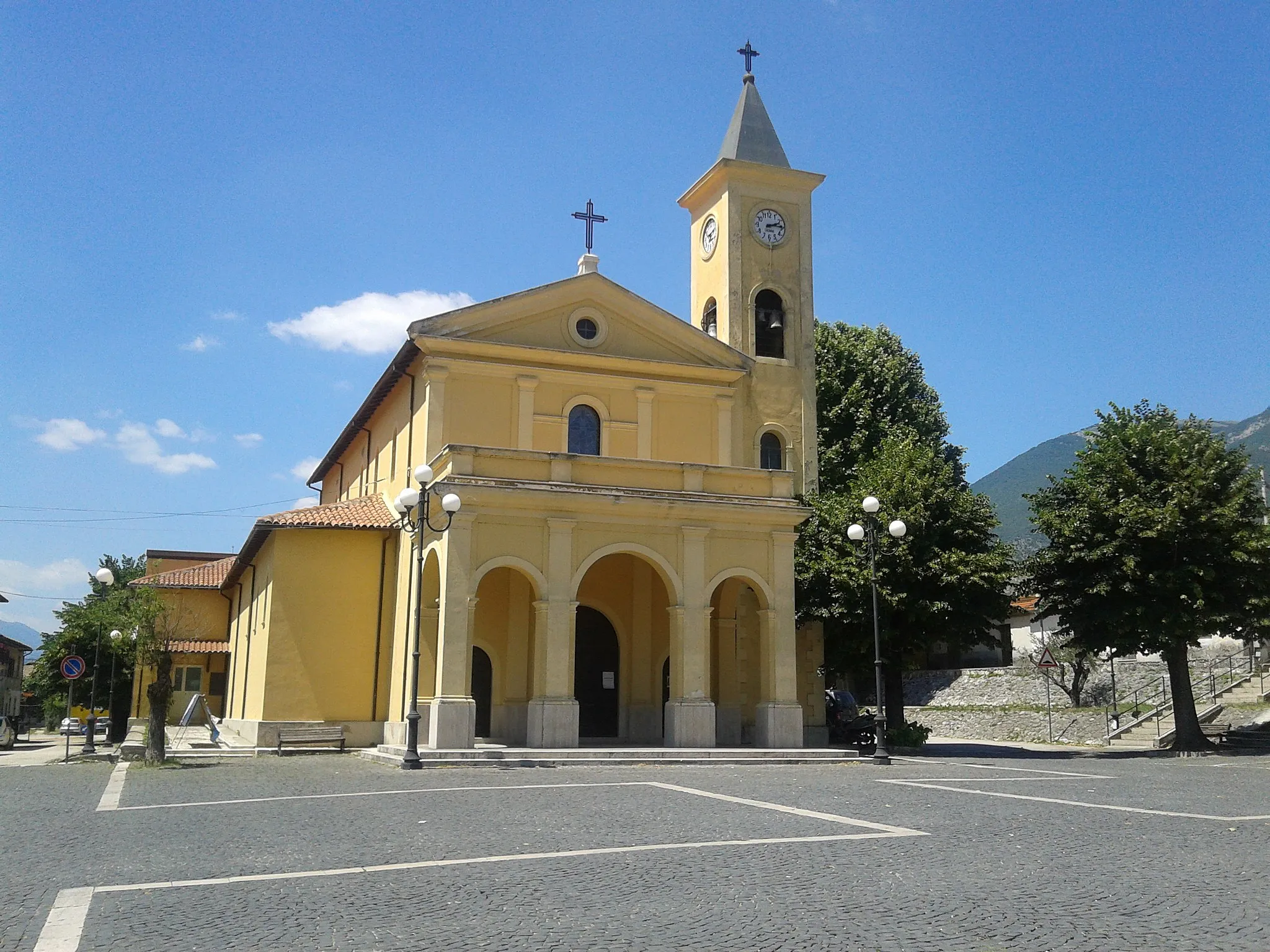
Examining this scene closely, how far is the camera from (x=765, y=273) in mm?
32625

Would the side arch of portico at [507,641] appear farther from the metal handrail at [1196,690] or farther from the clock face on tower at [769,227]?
the metal handrail at [1196,690]

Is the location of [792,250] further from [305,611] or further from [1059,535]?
[305,611]

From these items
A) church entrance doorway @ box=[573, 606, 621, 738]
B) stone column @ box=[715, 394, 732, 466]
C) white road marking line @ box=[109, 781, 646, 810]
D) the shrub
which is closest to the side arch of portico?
church entrance doorway @ box=[573, 606, 621, 738]

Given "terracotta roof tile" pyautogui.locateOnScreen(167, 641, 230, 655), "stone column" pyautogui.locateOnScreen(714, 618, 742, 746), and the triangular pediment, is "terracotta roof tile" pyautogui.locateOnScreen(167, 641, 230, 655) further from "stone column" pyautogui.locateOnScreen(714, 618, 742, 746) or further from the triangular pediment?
"stone column" pyautogui.locateOnScreen(714, 618, 742, 746)

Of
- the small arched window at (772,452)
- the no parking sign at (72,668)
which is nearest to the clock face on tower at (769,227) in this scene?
the small arched window at (772,452)

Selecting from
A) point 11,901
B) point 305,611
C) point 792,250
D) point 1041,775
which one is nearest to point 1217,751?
point 1041,775

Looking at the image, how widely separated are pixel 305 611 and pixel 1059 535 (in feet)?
64.3

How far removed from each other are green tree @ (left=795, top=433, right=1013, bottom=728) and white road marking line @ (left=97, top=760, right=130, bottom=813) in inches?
672

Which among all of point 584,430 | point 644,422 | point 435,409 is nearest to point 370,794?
point 435,409

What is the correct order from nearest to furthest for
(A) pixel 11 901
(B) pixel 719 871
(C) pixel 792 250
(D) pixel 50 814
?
(A) pixel 11 901
(B) pixel 719 871
(D) pixel 50 814
(C) pixel 792 250

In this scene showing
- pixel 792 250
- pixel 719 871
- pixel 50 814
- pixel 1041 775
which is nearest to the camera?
pixel 719 871

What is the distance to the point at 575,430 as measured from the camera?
27891 millimetres

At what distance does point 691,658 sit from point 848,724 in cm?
877

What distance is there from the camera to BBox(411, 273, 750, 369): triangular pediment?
26938mm
